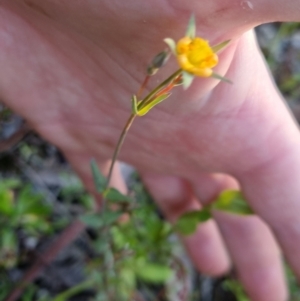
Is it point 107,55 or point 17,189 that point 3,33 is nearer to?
point 107,55

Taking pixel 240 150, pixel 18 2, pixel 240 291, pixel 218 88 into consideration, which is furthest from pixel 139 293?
pixel 18 2

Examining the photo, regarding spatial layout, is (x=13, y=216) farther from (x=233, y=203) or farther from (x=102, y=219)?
(x=233, y=203)

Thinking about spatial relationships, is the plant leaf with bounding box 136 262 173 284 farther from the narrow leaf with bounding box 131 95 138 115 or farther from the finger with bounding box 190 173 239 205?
the narrow leaf with bounding box 131 95 138 115

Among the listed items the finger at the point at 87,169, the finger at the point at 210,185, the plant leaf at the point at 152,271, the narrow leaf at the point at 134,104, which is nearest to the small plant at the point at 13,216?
the finger at the point at 87,169

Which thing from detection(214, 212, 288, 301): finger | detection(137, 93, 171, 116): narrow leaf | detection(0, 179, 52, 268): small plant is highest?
detection(137, 93, 171, 116): narrow leaf

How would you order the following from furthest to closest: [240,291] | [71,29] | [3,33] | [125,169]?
[125,169] → [240,291] → [3,33] → [71,29]

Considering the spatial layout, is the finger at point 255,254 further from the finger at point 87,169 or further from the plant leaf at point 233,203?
the finger at point 87,169

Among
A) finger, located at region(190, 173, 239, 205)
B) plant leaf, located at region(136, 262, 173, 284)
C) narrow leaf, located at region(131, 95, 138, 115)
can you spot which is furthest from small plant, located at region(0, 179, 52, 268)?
narrow leaf, located at region(131, 95, 138, 115)
